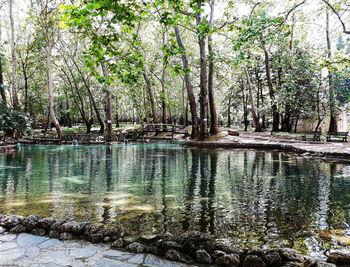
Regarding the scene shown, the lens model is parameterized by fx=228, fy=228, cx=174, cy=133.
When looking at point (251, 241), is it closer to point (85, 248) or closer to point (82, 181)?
point (85, 248)

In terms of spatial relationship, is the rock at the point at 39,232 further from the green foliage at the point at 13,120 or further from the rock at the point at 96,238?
the green foliage at the point at 13,120

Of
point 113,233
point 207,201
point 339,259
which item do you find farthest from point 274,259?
point 207,201

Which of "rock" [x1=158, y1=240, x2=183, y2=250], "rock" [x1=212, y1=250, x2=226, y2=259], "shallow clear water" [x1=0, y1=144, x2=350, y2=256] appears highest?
"rock" [x1=158, y1=240, x2=183, y2=250]

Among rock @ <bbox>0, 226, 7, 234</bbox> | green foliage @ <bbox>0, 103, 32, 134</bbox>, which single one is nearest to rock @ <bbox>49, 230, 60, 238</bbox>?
rock @ <bbox>0, 226, 7, 234</bbox>

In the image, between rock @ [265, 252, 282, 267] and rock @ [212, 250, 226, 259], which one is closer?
rock @ [265, 252, 282, 267]

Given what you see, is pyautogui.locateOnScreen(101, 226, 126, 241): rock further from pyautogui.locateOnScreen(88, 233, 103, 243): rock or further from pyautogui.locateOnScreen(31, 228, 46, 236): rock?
pyautogui.locateOnScreen(31, 228, 46, 236): rock

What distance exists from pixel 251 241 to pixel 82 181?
215 inches

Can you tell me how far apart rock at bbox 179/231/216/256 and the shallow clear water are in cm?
65

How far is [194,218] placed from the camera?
409cm

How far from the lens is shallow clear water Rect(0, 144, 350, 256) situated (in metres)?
3.55

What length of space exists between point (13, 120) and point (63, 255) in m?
19.2

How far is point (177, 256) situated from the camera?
2598 mm

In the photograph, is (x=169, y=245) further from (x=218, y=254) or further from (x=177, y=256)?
(x=218, y=254)

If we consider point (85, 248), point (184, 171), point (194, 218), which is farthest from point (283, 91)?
point (85, 248)
